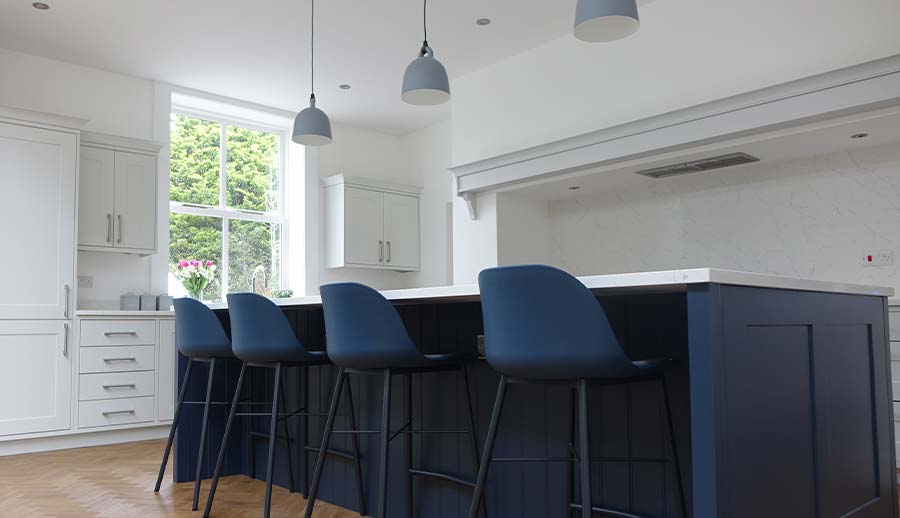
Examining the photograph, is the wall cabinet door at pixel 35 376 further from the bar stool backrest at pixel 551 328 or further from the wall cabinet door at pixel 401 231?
the bar stool backrest at pixel 551 328

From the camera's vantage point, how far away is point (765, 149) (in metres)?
4.23

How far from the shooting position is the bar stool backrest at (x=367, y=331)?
2.35 metres

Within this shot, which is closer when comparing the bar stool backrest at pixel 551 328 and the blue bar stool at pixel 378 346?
the bar stool backrest at pixel 551 328

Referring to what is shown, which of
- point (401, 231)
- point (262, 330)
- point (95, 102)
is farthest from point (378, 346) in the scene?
point (401, 231)

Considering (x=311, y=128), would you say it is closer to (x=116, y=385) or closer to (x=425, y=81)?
(x=425, y=81)

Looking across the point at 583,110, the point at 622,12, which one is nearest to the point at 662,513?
the point at 622,12

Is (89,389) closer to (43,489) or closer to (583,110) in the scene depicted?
(43,489)

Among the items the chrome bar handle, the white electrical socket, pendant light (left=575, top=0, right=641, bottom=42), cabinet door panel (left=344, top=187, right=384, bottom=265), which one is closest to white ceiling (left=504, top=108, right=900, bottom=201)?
the white electrical socket

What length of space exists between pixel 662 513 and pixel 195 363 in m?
2.68

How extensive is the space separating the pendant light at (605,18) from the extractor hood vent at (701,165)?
1893 millimetres

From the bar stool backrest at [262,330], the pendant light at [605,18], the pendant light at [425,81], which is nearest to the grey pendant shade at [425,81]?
the pendant light at [425,81]

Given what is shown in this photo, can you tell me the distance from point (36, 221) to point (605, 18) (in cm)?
409

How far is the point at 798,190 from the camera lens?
4453 millimetres

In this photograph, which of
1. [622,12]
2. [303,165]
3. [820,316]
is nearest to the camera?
[820,316]
